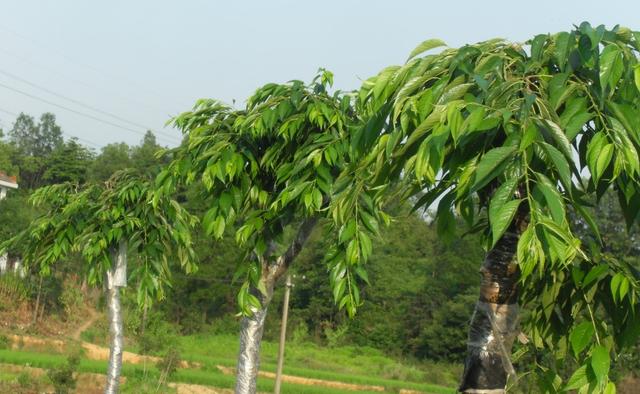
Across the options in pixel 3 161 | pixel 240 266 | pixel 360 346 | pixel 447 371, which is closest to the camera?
pixel 240 266

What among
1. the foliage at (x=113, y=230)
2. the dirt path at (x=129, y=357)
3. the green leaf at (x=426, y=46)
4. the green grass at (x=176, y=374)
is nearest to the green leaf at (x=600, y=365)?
the green leaf at (x=426, y=46)

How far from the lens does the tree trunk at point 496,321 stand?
2.49m

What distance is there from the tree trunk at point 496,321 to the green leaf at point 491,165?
494 millimetres

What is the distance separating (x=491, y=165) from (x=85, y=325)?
39078mm

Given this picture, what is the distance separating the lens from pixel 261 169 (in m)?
5.92

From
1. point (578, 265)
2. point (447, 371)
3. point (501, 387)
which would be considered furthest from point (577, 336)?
point (447, 371)

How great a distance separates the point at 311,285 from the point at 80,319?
17.1 m

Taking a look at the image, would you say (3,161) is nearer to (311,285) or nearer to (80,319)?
(80,319)

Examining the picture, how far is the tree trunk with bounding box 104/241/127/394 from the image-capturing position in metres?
9.12

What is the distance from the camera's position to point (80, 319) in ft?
127

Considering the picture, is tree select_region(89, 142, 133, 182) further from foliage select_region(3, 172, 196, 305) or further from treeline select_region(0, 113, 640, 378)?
foliage select_region(3, 172, 196, 305)

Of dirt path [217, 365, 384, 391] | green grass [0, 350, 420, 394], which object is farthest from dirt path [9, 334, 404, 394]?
green grass [0, 350, 420, 394]

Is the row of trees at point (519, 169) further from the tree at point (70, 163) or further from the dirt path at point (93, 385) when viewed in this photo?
the tree at point (70, 163)

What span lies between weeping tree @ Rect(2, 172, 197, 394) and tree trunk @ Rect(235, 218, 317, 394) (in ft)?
9.91
